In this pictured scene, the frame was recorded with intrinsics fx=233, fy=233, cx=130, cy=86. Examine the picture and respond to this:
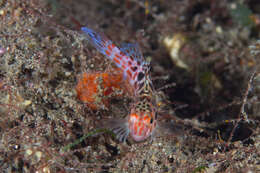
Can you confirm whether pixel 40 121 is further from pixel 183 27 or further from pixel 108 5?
pixel 108 5

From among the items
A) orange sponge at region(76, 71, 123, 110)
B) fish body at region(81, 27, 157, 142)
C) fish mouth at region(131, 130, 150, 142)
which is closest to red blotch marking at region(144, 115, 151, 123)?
fish body at region(81, 27, 157, 142)

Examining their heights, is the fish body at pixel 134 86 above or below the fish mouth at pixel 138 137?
above

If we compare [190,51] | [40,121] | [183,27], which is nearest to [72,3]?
[183,27]

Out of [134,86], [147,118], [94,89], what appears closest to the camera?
[147,118]

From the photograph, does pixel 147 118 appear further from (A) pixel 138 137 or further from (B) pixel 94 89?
(B) pixel 94 89

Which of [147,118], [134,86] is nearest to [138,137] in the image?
[147,118]

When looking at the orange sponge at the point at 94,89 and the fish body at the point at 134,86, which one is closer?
the fish body at the point at 134,86

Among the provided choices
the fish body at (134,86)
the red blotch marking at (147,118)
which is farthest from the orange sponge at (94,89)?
the red blotch marking at (147,118)

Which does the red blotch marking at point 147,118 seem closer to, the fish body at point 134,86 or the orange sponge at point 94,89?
the fish body at point 134,86
